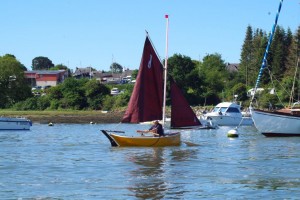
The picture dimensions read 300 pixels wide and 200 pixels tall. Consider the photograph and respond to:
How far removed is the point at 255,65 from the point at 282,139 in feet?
265

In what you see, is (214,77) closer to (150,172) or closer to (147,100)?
(147,100)

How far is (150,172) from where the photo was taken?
2884 centimetres

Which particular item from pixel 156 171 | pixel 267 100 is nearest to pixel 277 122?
pixel 156 171

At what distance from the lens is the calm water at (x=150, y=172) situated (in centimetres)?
2308

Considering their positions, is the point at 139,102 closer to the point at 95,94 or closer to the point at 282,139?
the point at 282,139

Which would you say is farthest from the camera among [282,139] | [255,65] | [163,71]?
[255,65]

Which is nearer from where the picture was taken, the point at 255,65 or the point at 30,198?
the point at 30,198

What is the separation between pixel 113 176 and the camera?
27.5 meters

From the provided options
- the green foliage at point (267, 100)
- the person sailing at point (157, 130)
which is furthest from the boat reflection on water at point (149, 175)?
the green foliage at point (267, 100)

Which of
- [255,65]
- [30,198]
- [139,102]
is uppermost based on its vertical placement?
[255,65]

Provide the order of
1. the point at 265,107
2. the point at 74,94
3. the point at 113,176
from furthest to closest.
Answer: the point at 74,94 → the point at 265,107 → the point at 113,176

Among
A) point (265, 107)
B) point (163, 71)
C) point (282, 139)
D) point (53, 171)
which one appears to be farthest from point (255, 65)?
point (53, 171)

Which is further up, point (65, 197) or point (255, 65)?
point (255, 65)

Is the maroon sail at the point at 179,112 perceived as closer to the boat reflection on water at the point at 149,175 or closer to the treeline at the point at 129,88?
the boat reflection on water at the point at 149,175
